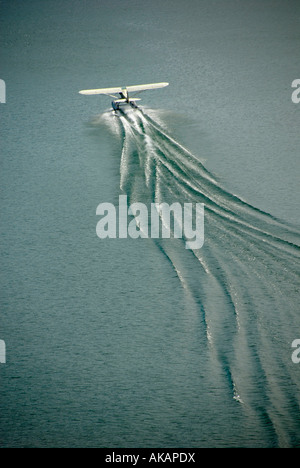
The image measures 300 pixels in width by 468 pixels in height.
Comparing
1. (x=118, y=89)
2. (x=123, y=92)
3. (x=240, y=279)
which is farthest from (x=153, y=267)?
(x=118, y=89)

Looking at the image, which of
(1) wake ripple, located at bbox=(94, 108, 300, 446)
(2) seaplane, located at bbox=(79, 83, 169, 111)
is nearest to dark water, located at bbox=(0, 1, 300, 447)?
(1) wake ripple, located at bbox=(94, 108, 300, 446)

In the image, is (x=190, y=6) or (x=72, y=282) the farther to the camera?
(x=190, y=6)

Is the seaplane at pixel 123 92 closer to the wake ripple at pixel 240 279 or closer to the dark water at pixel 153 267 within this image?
the dark water at pixel 153 267

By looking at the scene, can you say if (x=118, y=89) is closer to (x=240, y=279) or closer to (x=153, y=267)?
(x=153, y=267)

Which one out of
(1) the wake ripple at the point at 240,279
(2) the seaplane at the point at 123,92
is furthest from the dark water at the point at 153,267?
(2) the seaplane at the point at 123,92

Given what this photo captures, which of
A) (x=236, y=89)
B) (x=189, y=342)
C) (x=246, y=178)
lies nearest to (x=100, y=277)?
(x=189, y=342)

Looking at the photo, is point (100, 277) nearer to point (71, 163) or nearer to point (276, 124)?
point (71, 163)
